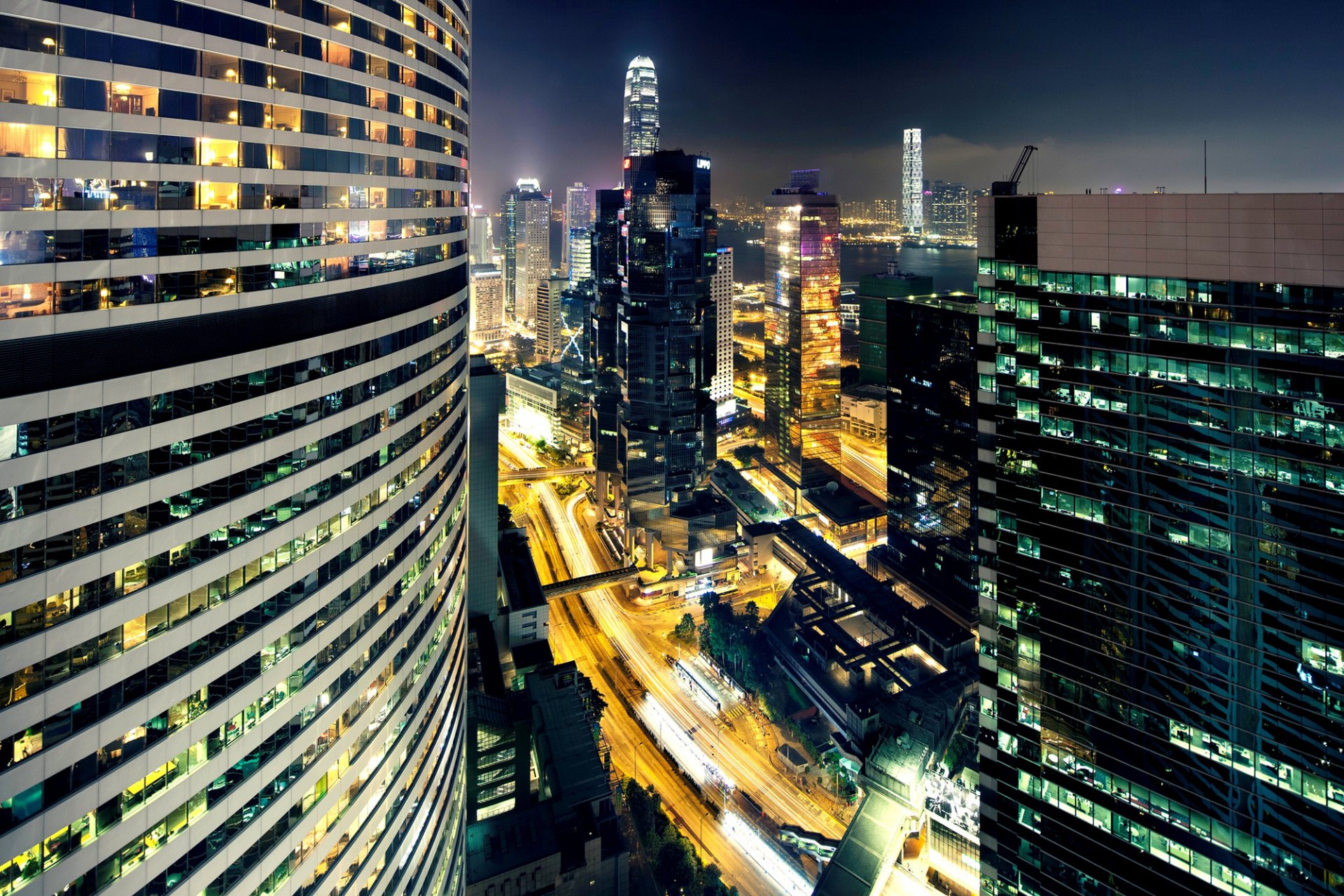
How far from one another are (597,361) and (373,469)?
479 ft

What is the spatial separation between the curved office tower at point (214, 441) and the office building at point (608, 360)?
112230 millimetres

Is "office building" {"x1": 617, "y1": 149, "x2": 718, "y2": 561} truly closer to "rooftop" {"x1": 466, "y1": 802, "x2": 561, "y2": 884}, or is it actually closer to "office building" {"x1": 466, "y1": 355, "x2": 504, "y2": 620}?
"office building" {"x1": 466, "y1": 355, "x2": 504, "y2": 620}

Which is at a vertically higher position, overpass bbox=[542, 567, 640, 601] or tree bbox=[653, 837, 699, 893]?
overpass bbox=[542, 567, 640, 601]

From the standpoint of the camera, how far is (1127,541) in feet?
152

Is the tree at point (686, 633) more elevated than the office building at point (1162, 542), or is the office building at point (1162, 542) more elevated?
the office building at point (1162, 542)

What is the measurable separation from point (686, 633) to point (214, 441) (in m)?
Answer: 98.3

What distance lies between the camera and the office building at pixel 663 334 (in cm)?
14375

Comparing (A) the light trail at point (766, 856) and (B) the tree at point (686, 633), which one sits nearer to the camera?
(A) the light trail at point (766, 856)

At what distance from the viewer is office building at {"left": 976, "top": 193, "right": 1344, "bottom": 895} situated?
1601 inches

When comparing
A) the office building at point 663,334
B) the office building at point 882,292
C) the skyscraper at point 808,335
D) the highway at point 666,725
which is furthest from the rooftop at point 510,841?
the office building at point 882,292

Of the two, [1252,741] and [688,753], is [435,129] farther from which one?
[688,753]

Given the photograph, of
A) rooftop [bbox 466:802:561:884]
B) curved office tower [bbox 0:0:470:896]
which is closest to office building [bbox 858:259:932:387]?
rooftop [bbox 466:802:561:884]

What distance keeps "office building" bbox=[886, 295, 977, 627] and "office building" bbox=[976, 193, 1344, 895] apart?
7047cm

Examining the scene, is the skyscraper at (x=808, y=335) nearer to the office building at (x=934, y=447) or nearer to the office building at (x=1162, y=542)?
the office building at (x=934, y=447)
